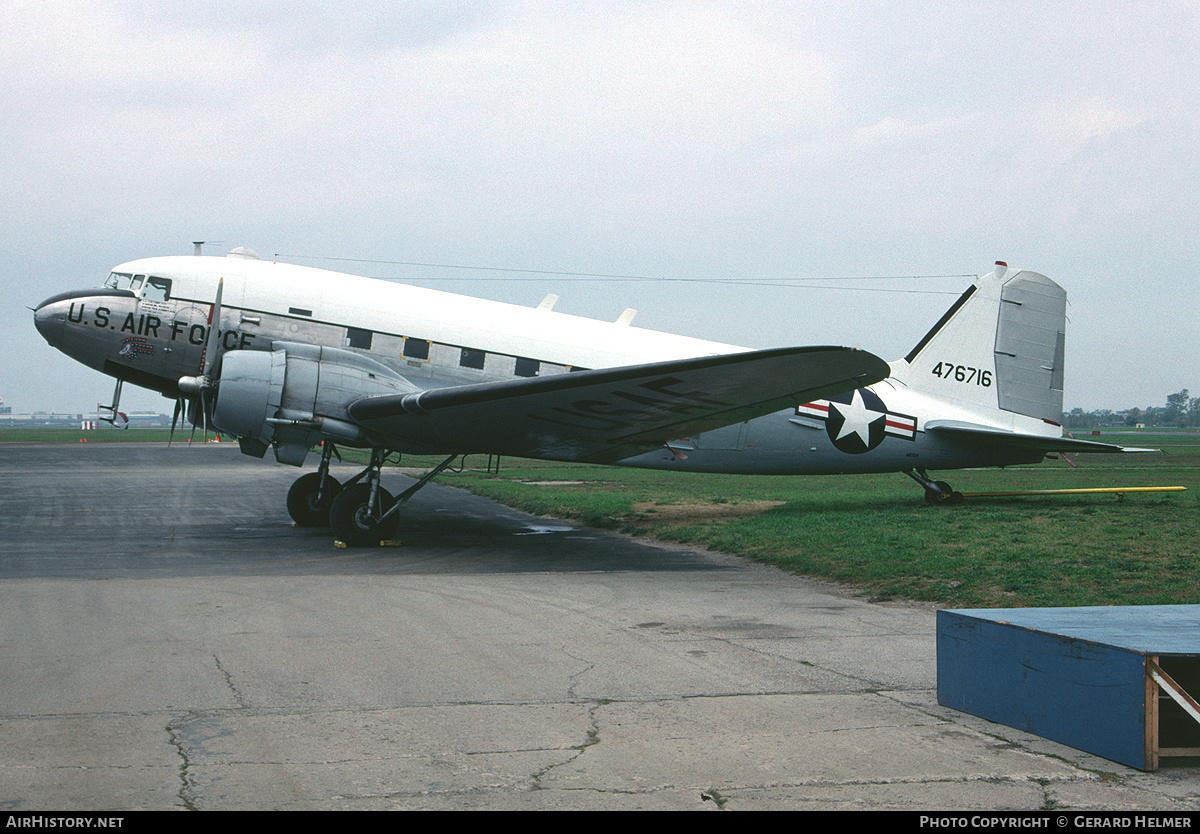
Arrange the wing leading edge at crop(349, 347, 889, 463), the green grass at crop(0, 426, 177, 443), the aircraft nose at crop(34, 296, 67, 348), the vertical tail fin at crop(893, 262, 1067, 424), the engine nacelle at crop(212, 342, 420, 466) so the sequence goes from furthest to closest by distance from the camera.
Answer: the green grass at crop(0, 426, 177, 443) → the vertical tail fin at crop(893, 262, 1067, 424) → the aircraft nose at crop(34, 296, 67, 348) → the engine nacelle at crop(212, 342, 420, 466) → the wing leading edge at crop(349, 347, 889, 463)

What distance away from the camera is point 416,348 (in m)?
14.7

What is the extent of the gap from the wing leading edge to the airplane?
4cm

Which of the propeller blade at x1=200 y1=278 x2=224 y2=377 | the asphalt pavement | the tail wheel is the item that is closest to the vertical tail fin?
the tail wheel

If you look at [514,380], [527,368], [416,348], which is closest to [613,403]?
Answer: [514,380]

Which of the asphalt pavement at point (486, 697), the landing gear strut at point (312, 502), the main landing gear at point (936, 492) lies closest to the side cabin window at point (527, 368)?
the landing gear strut at point (312, 502)

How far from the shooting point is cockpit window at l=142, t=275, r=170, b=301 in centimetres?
1448

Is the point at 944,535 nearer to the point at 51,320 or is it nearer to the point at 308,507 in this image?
the point at 308,507

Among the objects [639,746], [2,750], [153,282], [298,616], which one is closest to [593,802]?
[639,746]

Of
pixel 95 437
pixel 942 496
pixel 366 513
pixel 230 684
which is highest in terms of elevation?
pixel 942 496

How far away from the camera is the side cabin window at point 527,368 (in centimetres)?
1496

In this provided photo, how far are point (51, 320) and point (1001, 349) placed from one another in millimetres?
15859

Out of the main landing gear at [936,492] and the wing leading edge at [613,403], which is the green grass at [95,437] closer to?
the wing leading edge at [613,403]

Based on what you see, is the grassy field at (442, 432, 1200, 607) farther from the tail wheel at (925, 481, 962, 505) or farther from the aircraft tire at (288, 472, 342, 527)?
the aircraft tire at (288, 472, 342, 527)

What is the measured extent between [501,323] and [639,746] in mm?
10917
